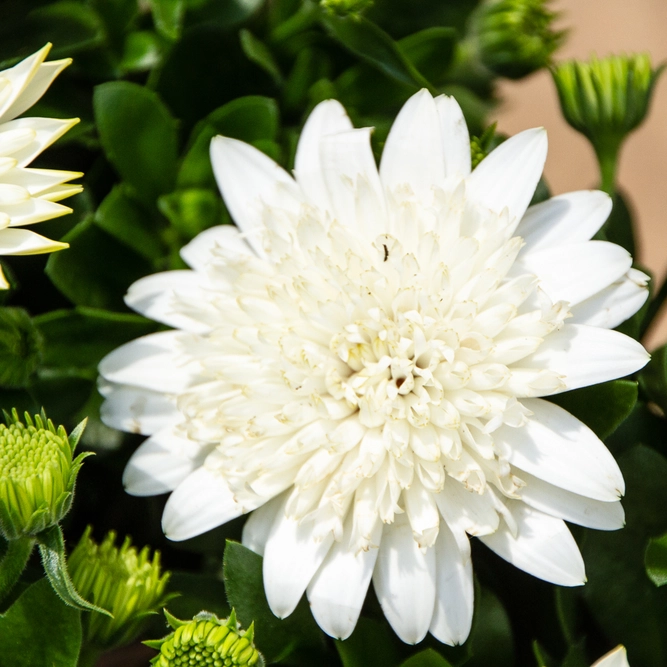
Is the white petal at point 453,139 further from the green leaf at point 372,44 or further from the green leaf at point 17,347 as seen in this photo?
the green leaf at point 17,347

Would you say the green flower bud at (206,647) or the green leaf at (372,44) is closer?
the green flower bud at (206,647)

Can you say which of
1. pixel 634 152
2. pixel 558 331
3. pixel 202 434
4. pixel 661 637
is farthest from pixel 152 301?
pixel 634 152

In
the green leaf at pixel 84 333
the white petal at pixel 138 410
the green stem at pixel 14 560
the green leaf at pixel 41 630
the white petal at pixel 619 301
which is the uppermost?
the white petal at pixel 619 301

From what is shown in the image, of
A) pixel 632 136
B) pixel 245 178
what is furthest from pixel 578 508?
pixel 632 136

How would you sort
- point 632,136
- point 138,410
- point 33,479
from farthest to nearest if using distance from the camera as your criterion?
point 632,136 → point 138,410 → point 33,479

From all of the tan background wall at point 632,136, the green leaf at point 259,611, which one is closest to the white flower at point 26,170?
the green leaf at point 259,611

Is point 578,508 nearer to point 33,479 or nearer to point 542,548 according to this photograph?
point 542,548
